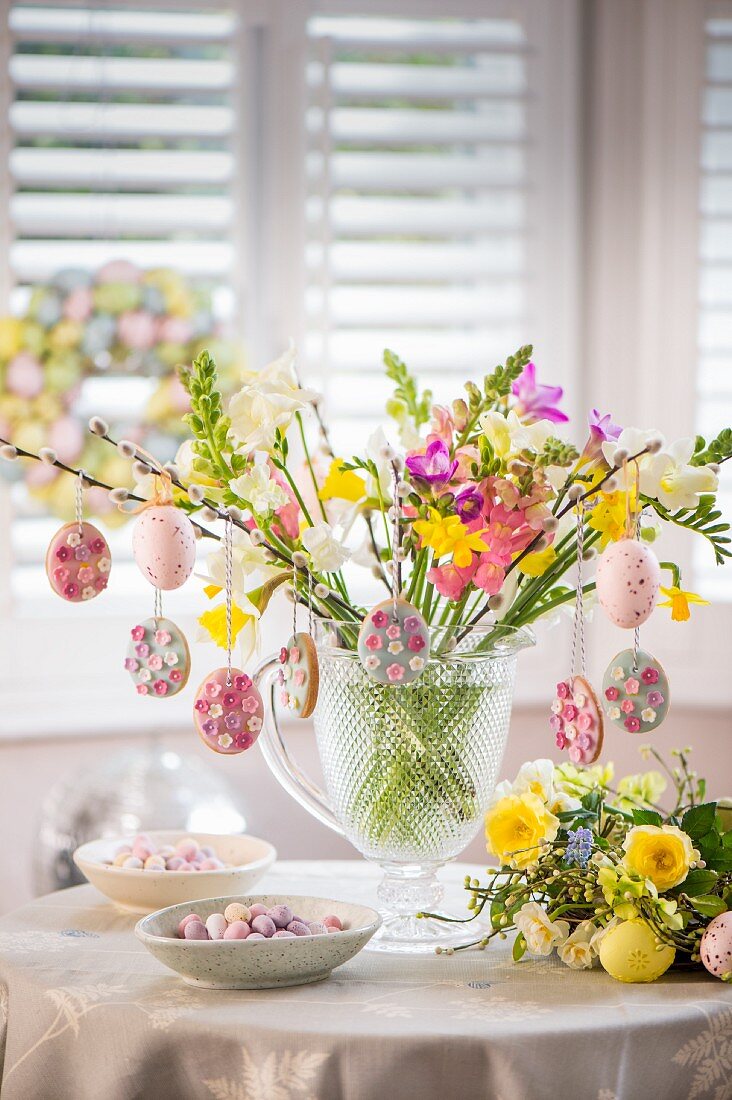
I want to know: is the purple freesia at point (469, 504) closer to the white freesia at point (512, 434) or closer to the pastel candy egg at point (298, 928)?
the white freesia at point (512, 434)

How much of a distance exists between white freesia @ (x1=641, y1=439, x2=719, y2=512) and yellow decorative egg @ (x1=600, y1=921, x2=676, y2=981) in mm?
349

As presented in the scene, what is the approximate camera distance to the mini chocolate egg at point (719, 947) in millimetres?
1033

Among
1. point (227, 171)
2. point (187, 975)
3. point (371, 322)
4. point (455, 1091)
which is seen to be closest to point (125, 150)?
point (227, 171)

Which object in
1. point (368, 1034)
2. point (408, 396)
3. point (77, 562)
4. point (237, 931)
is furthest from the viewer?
point (408, 396)

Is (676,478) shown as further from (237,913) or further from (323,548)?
(237,913)

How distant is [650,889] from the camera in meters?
1.04

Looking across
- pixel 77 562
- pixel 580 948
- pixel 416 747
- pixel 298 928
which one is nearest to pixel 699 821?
pixel 580 948

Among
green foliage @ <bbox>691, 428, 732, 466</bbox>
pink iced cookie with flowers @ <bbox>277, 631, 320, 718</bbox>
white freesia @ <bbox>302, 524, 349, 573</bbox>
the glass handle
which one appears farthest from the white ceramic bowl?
green foliage @ <bbox>691, 428, 732, 466</bbox>

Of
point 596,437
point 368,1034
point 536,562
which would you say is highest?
point 596,437

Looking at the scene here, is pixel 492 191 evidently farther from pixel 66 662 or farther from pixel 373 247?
pixel 66 662

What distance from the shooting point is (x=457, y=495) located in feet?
3.63

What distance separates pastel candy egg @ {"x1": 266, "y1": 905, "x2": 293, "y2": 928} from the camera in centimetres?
106

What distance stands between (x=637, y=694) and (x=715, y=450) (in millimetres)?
221

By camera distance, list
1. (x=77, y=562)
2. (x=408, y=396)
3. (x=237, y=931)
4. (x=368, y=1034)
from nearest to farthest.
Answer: (x=368, y=1034)
(x=237, y=931)
(x=77, y=562)
(x=408, y=396)
